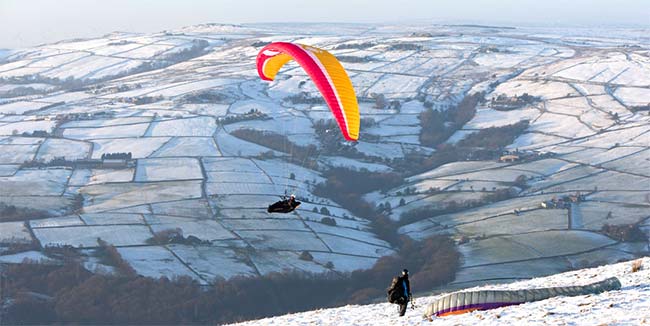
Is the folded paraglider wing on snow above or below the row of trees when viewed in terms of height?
above

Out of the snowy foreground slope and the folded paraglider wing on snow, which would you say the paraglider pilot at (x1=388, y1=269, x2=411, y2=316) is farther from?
the folded paraglider wing on snow

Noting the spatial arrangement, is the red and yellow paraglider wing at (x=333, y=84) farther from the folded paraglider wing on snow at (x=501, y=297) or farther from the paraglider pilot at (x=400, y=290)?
the folded paraglider wing on snow at (x=501, y=297)

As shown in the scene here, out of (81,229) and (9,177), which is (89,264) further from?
(9,177)

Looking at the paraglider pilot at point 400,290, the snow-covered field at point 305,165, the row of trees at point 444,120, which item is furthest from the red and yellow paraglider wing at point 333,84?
the row of trees at point 444,120

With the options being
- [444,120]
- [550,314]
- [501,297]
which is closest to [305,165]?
[444,120]

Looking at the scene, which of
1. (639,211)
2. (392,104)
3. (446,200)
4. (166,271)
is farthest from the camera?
(392,104)

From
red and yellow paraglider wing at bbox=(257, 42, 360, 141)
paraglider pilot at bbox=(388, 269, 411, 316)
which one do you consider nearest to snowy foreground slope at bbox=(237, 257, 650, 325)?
paraglider pilot at bbox=(388, 269, 411, 316)

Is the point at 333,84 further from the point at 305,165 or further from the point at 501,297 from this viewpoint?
the point at 305,165

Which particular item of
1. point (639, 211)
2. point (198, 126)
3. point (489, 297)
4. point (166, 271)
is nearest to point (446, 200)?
point (639, 211)
